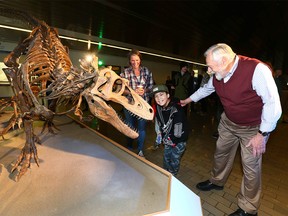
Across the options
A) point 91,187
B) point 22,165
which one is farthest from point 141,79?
point 22,165

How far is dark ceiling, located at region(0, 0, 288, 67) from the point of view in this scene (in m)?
3.76

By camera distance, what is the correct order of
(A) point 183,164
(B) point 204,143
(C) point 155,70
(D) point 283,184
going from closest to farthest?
(D) point 283,184
(A) point 183,164
(B) point 204,143
(C) point 155,70

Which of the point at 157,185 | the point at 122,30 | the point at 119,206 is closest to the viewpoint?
the point at 119,206

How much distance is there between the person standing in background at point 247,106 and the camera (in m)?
1.61

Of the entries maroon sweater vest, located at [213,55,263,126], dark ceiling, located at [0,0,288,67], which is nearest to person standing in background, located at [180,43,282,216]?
maroon sweater vest, located at [213,55,263,126]

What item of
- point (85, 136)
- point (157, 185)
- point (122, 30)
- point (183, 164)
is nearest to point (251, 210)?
point (157, 185)

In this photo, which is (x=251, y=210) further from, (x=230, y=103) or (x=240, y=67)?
(x=240, y=67)

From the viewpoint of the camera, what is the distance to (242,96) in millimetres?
1782

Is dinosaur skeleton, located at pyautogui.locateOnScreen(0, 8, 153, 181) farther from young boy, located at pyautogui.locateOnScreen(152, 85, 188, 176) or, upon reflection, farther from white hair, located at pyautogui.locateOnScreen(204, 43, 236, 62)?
white hair, located at pyautogui.locateOnScreen(204, 43, 236, 62)

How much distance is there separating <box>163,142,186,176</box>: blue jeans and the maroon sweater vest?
720 mm

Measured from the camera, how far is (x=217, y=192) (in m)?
2.46

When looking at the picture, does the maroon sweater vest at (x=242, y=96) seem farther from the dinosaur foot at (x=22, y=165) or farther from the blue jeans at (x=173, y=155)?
the dinosaur foot at (x=22, y=165)

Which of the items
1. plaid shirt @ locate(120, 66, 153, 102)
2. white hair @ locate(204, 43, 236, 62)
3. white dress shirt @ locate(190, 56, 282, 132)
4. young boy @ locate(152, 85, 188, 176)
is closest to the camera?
white dress shirt @ locate(190, 56, 282, 132)

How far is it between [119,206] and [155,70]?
1262cm
